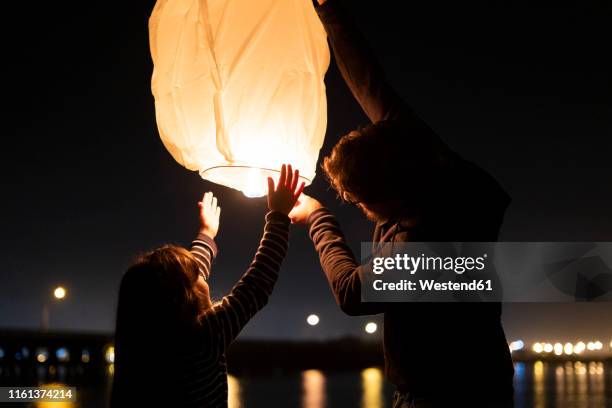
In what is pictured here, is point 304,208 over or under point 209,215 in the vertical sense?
under

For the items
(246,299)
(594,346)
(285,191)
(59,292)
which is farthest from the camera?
(594,346)

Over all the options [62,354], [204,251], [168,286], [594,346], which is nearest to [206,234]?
[204,251]

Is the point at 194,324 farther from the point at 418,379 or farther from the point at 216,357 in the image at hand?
the point at 418,379

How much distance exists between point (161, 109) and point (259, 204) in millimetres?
554

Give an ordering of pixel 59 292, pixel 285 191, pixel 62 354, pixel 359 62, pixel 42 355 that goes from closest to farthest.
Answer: pixel 285 191 < pixel 359 62 < pixel 59 292 < pixel 42 355 < pixel 62 354

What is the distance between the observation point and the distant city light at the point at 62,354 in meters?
32.1

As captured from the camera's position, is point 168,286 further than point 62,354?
No

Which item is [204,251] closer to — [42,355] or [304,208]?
[304,208]

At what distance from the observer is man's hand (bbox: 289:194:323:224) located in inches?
76.2

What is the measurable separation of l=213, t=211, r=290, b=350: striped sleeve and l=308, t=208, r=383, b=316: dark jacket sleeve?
218 mm

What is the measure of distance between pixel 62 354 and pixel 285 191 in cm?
3538

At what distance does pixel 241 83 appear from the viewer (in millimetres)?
1607

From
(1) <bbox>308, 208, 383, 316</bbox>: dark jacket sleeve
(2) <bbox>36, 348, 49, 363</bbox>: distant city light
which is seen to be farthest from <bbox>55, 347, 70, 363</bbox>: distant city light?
(1) <bbox>308, 208, 383, 316</bbox>: dark jacket sleeve

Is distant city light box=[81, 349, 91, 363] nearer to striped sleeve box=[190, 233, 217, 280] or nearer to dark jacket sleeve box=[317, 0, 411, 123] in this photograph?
striped sleeve box=[190, 233, 217, 280]
